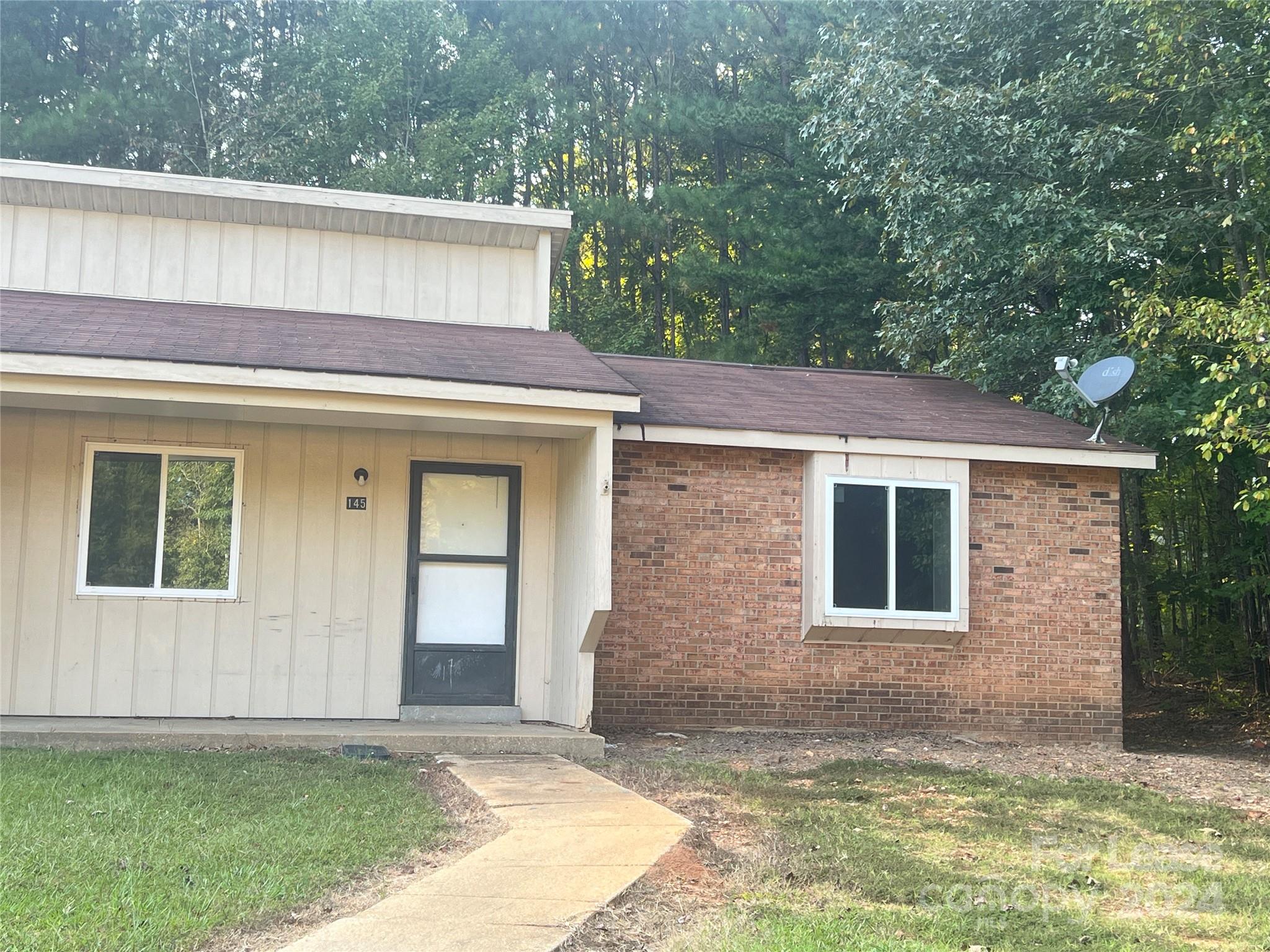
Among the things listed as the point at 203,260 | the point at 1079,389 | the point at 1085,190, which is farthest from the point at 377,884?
the point at 1085,190

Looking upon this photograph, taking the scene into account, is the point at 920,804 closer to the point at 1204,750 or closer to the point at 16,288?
the point at 1204,750

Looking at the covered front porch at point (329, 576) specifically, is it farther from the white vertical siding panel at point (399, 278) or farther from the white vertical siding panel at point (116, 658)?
the white vertical siding panel at point (399, 278)

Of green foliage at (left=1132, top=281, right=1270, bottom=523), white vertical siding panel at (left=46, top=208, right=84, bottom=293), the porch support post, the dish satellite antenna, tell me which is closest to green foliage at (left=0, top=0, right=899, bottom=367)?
green foliage at (left=1132, top=281, right=1270, bottom=523)

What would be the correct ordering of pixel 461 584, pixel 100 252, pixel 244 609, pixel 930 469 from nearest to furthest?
1. pixel 244 609
2. pixel 461 584
3. pixel 930 469
4. pixel 100 252

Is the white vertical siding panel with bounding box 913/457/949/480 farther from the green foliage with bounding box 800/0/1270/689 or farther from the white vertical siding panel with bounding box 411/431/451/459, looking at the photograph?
the white vertical siding panel with bounding box 411/431/451/459

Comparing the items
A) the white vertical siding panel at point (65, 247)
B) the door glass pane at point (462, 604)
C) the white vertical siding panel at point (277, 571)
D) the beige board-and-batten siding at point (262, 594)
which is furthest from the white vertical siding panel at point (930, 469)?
the white vertical siding panel at point (65, 247)

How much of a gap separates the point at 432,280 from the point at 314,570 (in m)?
2.99

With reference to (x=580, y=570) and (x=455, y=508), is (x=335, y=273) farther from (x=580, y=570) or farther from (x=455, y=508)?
(x=580, y=570)

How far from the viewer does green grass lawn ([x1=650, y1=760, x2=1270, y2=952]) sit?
4129mm

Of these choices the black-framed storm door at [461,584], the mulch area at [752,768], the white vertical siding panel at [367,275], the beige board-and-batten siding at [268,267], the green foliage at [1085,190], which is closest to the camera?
the mulch area at [752,768]

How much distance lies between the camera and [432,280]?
421 inches

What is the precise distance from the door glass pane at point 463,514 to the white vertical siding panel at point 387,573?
7.4 inches

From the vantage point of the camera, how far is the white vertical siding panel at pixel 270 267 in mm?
10391

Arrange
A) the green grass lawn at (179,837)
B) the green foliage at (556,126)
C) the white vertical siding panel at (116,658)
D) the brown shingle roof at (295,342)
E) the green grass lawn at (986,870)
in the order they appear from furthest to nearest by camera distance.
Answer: the green foliage at (556,126) → the white vertical siding panel at (116,658) → the brown shingle roof at (295,342) → the green grass lawn at (986,870) → the green grass lawn at (179,837)
